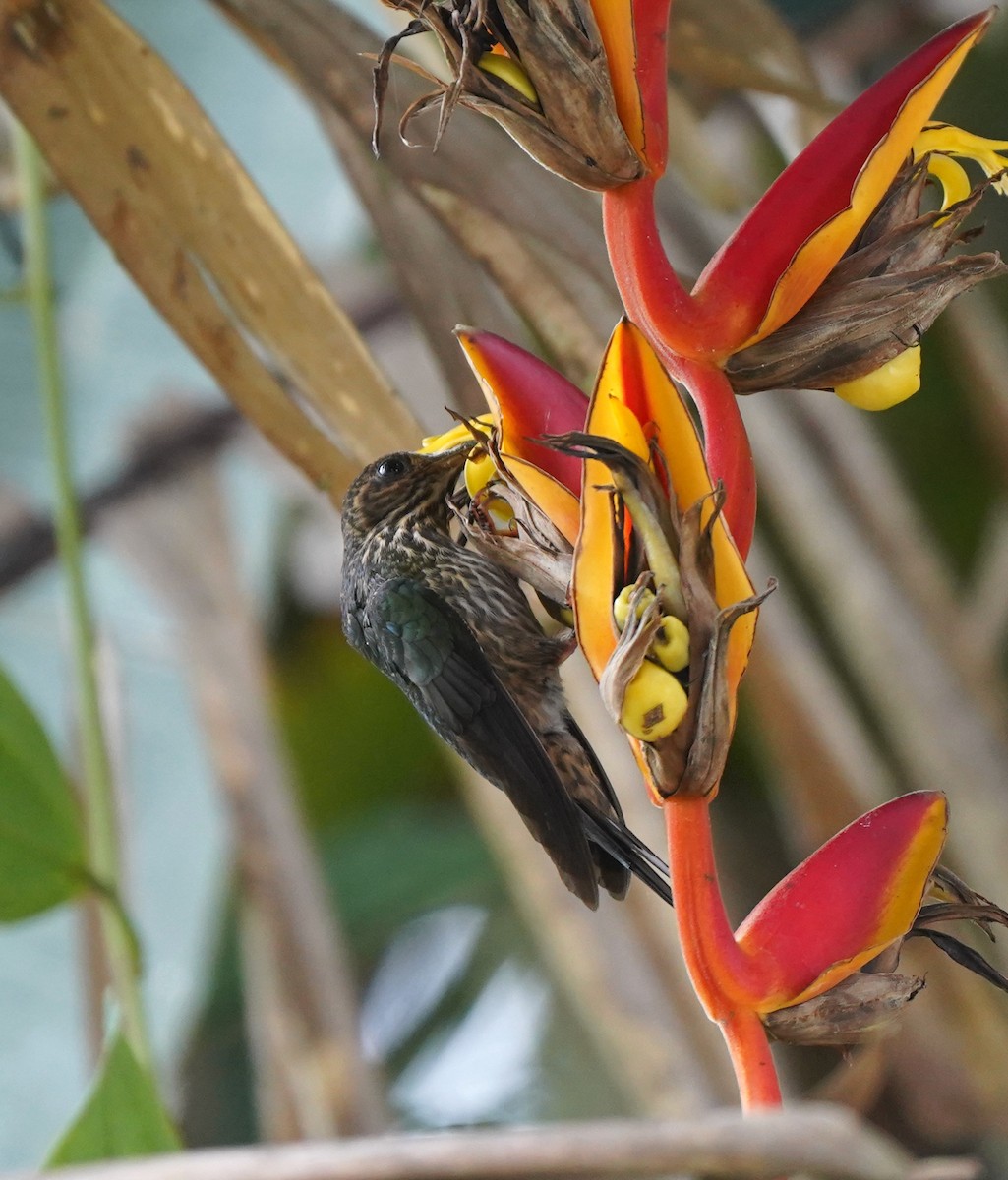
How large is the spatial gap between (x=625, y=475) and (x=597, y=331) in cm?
23

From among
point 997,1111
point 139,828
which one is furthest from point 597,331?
point 139,828

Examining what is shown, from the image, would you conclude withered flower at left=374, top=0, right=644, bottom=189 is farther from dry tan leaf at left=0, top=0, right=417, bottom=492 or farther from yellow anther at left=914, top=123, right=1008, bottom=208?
dry tan leaf at left=0, top=0, right=417, bottom=492

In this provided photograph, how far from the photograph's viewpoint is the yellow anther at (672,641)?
352 mm

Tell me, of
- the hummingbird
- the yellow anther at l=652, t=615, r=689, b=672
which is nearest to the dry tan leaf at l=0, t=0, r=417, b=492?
the hummingbird

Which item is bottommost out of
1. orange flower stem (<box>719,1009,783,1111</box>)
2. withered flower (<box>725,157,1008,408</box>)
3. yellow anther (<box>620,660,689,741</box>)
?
orange flower stem (<box>719,1009,783,1111</box>)

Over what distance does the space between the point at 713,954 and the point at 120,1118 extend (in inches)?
12.8

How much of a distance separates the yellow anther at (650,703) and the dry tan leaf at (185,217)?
27 cm

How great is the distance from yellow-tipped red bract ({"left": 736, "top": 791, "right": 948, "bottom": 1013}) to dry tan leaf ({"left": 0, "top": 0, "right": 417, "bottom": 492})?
292mm

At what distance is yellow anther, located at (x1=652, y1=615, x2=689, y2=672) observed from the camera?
0.35 m

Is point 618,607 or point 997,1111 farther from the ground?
point 618,607

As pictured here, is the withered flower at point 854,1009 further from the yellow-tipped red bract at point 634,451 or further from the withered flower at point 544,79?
the withered flower at point 544,79

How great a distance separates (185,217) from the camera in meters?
0.60

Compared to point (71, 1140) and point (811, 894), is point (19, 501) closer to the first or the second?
point (71, 1140)

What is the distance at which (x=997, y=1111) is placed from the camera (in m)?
1.06
